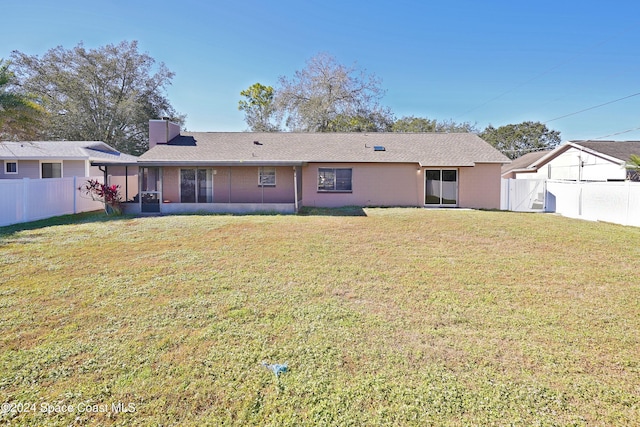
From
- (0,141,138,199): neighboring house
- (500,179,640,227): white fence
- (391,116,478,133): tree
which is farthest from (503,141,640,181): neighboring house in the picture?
(0,141,138,199): neighboring house

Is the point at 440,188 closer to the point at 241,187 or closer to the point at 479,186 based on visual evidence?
the point at 479,186

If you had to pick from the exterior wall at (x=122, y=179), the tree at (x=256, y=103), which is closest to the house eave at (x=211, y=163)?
the exterior wall at (x=122, y=179)

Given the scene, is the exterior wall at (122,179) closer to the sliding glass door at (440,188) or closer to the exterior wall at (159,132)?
the exterior wall at (159,132)

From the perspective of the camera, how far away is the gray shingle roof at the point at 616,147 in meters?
18.0

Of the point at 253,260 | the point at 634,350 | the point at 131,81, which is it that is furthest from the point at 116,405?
the point at 131,81

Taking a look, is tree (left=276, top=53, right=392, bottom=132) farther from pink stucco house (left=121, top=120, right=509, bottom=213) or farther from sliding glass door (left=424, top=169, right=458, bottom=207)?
sliding glass door (left=424, top=169, right=458, bottom=207)

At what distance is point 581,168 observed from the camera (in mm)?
19766

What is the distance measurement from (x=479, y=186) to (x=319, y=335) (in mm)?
14601

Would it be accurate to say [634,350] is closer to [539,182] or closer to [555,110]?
[539,182]

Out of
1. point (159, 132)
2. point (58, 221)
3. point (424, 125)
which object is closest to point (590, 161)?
point (159, 132)

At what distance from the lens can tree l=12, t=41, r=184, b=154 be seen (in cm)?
2811

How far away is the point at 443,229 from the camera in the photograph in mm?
10227

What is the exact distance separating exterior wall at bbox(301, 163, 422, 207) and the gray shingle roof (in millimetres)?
11374

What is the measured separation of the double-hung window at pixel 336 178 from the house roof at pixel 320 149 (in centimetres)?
57
